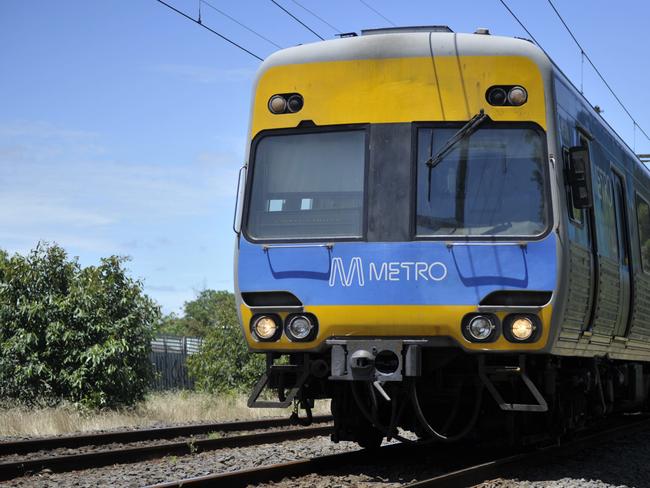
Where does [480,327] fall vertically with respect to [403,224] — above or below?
below

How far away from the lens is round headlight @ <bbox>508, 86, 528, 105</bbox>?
892 centimetres

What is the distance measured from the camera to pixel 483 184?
8.80m

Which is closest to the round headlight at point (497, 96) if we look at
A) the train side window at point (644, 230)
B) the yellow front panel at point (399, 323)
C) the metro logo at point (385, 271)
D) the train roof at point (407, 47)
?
the train roof at point (407, 47)

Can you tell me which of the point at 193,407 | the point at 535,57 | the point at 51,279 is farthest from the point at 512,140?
the point at 51,279

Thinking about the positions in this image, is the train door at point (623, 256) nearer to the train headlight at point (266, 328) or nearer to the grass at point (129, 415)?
the train headlight at point (266, 328)

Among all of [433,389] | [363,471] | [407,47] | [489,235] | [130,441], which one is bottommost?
[363,471]

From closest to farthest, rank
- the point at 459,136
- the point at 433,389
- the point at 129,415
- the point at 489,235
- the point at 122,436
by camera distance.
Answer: the point at 489,235, the point at 459,136, the point at 433,389, the point at 122,436, the point at 129,415

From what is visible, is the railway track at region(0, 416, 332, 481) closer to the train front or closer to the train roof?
the train front

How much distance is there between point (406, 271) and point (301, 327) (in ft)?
3.16

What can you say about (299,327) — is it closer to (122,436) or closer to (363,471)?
(363,471)

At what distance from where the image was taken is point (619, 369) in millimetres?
12023

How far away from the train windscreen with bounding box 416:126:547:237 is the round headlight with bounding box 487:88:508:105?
0.69ft

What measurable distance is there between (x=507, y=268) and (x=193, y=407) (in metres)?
10.5

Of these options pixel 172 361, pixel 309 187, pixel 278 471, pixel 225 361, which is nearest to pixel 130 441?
pixel 278 471
